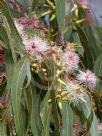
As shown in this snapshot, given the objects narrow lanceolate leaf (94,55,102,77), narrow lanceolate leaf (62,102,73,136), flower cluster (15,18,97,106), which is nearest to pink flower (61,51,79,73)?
flower cluster (15,18,97,106)

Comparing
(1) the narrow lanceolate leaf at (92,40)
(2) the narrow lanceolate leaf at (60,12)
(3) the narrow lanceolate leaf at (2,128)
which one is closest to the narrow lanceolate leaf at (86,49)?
(1) the narrow lanceolate leaf at (92,40)

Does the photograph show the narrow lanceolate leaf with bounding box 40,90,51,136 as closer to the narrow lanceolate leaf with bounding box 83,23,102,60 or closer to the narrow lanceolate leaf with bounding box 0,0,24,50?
the narrow lanceolate leaf with bounding box 0,0,24,50

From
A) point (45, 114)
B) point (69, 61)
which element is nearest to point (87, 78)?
point (69, 61)

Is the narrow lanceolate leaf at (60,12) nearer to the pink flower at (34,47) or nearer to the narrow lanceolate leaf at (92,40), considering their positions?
the pink flower at (34,47)

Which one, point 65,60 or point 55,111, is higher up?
point 65,60

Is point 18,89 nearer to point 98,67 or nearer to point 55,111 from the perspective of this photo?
point 55,111

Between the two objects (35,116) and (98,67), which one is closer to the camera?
(35,116)

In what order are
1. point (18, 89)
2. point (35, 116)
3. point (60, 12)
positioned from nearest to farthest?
1. point (18, 89)
2. point (35, 116)
3. point (60, 12)
